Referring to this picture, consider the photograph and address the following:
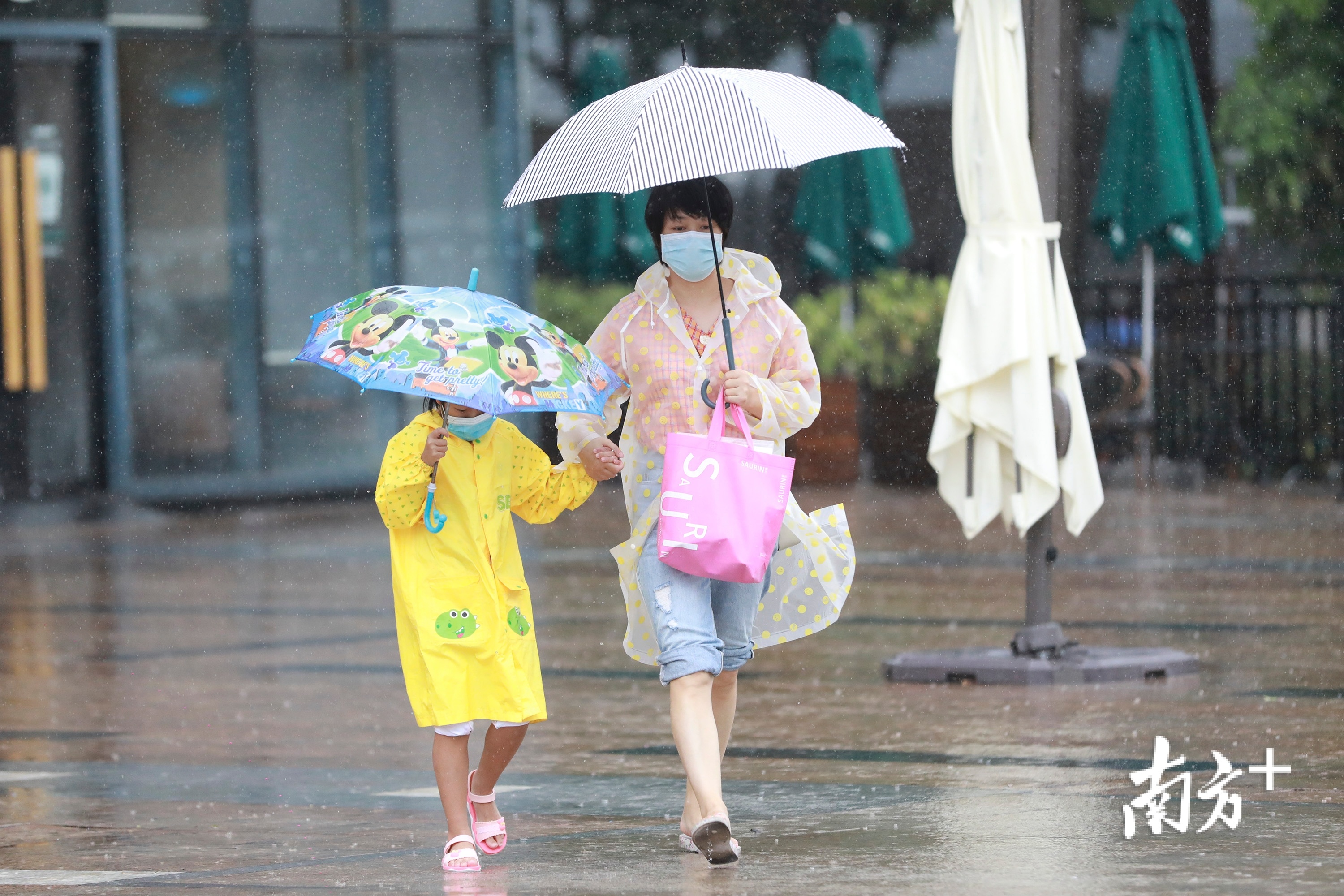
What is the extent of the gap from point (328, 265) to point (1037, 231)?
11.4m

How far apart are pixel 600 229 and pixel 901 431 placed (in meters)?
3.07

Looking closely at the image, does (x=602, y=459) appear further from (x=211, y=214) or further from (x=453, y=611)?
(x=211, y=214)

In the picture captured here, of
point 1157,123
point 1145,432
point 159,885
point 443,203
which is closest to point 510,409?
point 159,885

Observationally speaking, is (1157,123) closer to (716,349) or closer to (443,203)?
(443,203)

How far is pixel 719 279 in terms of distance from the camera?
5453mm

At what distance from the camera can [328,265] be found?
19.0m

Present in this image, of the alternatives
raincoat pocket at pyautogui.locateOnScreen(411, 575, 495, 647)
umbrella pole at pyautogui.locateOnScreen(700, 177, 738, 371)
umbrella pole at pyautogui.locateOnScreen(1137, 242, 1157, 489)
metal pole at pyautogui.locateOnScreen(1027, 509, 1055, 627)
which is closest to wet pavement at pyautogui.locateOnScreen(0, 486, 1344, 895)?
metal pole at pyautogui.locateOnScreen(1027, 509, 1055, 627)

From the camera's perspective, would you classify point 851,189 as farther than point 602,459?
Yes

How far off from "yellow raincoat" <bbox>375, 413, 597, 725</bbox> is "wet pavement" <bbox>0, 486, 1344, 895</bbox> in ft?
1.35

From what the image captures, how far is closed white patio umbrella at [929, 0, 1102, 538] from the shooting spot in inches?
330

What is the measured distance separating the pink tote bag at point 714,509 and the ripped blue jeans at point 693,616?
112mm

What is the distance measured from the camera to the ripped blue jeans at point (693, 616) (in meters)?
5.36

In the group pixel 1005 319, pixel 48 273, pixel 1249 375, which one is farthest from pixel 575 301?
pixel 1005 319

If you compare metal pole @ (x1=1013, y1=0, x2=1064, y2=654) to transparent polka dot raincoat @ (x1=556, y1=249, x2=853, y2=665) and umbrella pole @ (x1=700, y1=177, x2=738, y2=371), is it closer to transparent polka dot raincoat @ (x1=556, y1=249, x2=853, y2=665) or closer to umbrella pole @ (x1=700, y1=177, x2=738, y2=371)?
transparent polka dot raincoat @ (x1=556, y1=249, x2=853, y2=665)
